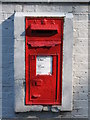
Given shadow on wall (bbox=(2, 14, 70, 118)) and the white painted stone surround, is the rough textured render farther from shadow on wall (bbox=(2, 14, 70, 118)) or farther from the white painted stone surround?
the white painted stone surround

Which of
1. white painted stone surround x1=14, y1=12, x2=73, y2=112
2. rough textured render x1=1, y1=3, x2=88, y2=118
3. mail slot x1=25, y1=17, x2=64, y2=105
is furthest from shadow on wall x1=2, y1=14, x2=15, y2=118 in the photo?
mail slot x1=25, y1=17, x2=64, y2=105

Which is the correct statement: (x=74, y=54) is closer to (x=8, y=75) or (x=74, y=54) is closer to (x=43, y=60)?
(x=43, y=60)

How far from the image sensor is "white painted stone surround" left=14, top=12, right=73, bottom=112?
10.8 feet

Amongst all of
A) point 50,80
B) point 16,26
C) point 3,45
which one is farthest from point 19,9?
point 50,80

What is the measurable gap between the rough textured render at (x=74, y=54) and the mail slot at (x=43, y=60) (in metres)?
0.24

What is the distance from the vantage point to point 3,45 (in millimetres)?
3543

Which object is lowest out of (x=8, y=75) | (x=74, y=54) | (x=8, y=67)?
(x=8, y=75)

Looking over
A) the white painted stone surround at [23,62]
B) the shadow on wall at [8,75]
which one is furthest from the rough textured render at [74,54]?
the white painted stone surround at [23,62]

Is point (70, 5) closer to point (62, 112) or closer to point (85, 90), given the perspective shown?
point (85, 90)

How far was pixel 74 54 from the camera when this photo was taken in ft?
11.8

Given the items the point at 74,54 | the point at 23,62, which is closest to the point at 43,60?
the point at 23,62

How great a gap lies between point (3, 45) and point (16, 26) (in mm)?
387

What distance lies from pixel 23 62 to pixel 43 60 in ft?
0.86

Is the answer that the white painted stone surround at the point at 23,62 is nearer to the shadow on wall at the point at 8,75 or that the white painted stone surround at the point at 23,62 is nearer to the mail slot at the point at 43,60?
the mail slot at the point at 43,60
